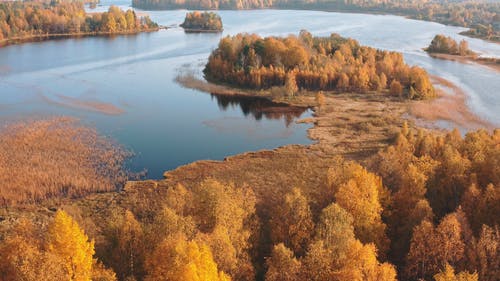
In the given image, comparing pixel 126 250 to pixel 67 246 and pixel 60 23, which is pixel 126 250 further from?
pixel 60 23

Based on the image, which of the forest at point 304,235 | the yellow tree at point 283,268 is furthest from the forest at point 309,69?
the yellow tree at point 283,268

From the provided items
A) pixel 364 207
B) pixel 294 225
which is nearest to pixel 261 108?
pixel 364 207

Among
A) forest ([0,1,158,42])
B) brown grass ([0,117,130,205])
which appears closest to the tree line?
forest ([0,1,158,42])

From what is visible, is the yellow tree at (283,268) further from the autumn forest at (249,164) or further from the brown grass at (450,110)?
the brown grass at (450,110)

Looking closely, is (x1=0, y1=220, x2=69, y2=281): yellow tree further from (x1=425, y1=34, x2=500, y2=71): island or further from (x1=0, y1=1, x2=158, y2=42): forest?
(x1=0, y1=1, x2=158, y2=42): forest

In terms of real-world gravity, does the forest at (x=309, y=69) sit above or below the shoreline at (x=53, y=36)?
below
